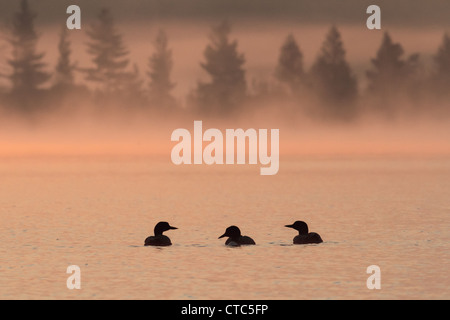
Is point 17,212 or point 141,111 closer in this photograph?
point 17,212

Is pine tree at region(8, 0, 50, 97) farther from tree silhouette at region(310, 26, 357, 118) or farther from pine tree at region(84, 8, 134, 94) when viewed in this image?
tree silhouette at region(310, 26, 357, 118)

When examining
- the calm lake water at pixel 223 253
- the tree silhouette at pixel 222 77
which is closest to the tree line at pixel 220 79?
the tree silhouette at pixel 222 77

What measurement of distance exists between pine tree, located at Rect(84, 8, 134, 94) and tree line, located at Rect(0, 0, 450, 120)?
17 cm

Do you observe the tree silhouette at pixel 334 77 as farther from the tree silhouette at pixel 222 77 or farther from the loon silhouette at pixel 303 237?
the loon silhouette at pixel 303 237

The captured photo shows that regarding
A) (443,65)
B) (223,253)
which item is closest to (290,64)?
(443,65)

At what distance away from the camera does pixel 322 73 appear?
160125mm

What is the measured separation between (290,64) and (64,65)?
122 feet

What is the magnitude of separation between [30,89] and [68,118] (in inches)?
1428

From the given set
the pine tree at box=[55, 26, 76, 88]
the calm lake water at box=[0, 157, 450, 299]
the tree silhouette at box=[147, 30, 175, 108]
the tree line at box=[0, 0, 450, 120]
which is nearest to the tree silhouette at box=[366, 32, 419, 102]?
the tree line at box=[0, 0, 450, 120]

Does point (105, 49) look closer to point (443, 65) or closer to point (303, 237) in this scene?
point (443, 65)

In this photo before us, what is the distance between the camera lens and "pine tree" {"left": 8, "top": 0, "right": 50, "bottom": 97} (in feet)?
497
